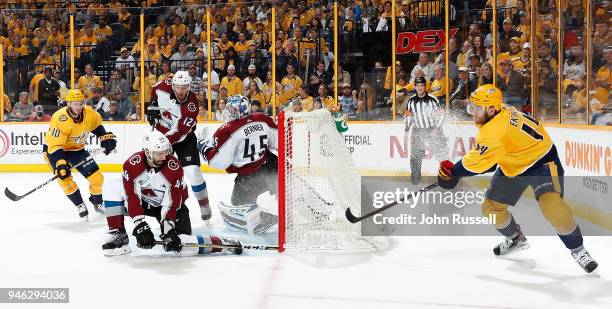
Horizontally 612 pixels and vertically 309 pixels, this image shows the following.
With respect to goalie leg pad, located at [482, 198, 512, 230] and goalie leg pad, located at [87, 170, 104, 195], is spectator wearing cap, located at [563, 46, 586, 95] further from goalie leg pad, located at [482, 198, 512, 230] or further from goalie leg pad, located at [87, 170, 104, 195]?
goalie leg pad, located at [87, 170, 104, 195]

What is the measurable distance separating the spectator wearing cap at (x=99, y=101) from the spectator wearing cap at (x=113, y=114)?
0.15 feet

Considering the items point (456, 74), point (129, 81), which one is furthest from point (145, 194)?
point (129, 81)

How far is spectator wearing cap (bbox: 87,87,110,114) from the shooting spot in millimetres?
10734

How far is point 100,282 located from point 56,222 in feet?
7.98

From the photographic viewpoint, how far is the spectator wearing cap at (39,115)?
10.8 m

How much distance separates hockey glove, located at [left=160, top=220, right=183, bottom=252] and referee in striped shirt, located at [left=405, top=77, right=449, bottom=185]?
3.51 metres

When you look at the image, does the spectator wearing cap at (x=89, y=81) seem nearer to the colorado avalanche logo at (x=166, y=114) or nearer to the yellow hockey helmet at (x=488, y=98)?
the colorado avalanche logo at (x=166, y=114)

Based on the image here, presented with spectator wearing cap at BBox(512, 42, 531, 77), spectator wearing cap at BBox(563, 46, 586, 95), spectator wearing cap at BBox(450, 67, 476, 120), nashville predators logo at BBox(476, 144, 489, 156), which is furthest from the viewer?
spectator wearing cap at BBox(450, 67, 476, 120)

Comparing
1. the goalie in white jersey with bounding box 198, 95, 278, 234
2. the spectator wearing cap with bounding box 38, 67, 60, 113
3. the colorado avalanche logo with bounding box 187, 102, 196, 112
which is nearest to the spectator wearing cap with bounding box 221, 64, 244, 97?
the spectator wearing cap with bounding box 38, 67, 60, 113

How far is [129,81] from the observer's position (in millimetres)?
10719

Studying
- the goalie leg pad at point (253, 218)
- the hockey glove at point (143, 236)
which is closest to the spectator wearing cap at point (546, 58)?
the goalie leg pad at point (253, 218)

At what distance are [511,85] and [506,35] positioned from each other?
0.54 m

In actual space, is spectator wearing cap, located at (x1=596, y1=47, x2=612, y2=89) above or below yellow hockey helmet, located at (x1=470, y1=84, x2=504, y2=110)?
above

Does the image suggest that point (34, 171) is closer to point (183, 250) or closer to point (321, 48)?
point (321, 48)
